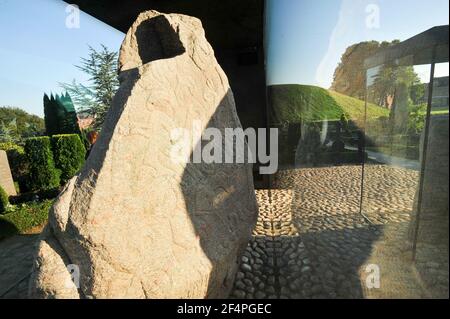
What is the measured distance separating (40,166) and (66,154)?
35.5 inches

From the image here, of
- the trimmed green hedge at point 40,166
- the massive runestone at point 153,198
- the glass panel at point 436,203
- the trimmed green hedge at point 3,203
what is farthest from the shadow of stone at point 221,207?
the trimmed green hedge at point 40,166

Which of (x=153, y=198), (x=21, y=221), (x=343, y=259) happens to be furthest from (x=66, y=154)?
(x=343, y=259)

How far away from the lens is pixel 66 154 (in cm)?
917

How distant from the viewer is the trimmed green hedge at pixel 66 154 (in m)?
9.09

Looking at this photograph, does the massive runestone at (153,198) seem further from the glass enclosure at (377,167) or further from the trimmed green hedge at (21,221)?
the trimmed green hedge at (21,221)

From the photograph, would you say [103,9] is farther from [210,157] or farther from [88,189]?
[88,189]

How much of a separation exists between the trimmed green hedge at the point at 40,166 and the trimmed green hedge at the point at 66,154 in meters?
0.40

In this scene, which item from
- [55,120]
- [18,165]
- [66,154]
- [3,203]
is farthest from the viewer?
[55,120]

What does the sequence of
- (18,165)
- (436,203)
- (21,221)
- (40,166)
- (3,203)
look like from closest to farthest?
(436,203), (21,221), (3,203), (40,166), (18,165)

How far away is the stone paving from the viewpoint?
1894 mm

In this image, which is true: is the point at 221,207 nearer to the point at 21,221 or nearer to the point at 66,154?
the point at 21,221

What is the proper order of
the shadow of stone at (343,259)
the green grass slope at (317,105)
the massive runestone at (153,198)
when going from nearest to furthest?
the massive runestone at (153,198) < the shadow of stone at (343,259) < the green grass slope at (317,105)

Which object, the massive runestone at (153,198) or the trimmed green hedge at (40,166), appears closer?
the massive runestone at (153,198)
